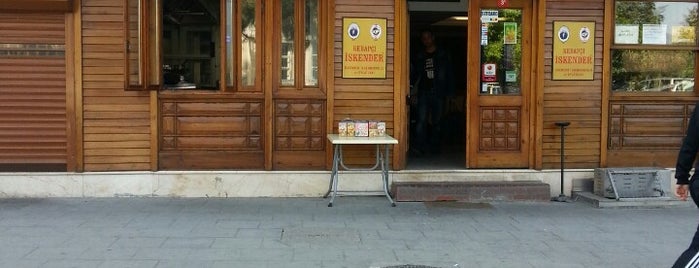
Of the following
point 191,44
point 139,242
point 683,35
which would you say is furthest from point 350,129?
point 683,35

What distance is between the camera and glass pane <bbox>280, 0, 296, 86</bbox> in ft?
27.8

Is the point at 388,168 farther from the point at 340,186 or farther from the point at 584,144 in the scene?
the point at 584,144

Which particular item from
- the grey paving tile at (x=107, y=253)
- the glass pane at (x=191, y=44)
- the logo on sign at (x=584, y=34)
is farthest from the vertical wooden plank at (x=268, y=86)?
the logo on sign at (x=584, y=34)

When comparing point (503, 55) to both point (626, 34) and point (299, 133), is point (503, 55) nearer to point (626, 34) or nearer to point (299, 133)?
point (626, 34)

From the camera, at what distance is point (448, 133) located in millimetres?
12422

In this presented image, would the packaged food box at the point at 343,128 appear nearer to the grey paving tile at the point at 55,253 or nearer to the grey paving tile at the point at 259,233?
the grey paving tile at the point at 259,233

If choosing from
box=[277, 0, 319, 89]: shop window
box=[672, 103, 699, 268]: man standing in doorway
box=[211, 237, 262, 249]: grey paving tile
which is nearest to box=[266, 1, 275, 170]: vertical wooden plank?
box=[277, 0, 319, 89]: shop window

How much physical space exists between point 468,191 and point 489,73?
1608mm

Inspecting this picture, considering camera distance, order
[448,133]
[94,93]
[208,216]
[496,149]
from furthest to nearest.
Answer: [448,133], [496,149], [94,93], [208,216]

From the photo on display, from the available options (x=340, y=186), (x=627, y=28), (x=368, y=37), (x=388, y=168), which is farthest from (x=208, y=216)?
(x=627, y=28)

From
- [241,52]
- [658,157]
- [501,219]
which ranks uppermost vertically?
[241,52]

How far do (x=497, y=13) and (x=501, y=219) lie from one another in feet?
9.36

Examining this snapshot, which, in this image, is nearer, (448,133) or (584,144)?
(584,144)

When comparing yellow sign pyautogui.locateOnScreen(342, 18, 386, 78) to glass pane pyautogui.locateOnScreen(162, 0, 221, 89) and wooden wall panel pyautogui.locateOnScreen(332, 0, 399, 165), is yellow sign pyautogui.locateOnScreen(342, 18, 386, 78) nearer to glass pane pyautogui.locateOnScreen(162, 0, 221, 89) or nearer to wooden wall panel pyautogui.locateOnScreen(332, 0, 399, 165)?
wooden wall panel pyautogui.locateOnScreen(332, 0, 399, 165)
